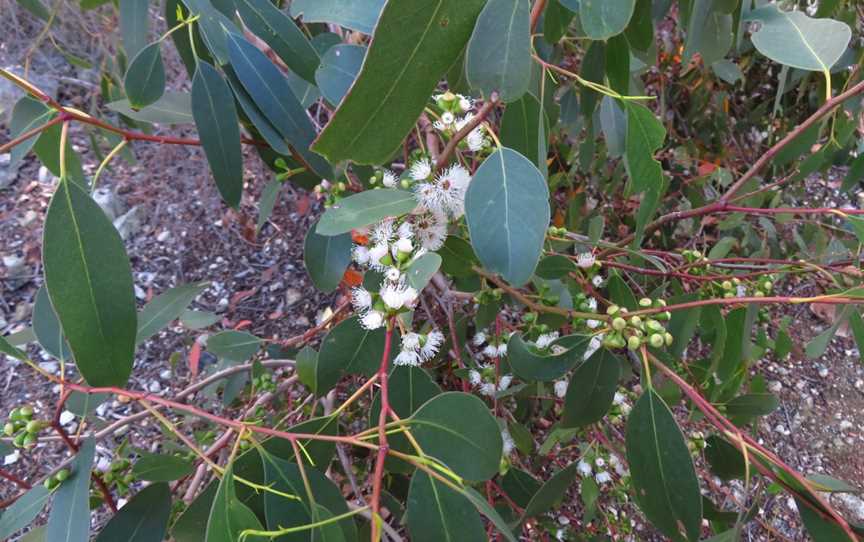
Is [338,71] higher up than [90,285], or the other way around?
[338,71]

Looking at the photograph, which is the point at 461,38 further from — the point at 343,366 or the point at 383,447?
the point at 343,366

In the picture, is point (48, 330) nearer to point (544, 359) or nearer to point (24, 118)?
point (24, 118)

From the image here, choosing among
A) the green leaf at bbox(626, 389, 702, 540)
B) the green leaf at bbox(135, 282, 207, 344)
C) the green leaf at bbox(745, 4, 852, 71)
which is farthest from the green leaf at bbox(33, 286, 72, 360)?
the green leaf at bbox(745, 4, 852, 71)

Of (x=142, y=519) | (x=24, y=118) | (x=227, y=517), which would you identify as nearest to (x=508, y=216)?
(x=227, y=517)

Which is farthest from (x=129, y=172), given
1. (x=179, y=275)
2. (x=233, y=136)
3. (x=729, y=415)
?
(x=729, y=415)

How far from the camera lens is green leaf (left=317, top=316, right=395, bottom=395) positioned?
2.70 ft

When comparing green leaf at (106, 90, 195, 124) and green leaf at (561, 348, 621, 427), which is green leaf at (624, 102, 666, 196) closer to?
green leaf at (561, 348, 621, 427)

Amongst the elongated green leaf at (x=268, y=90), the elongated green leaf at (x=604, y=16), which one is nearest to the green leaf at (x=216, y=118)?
the elongated green leaf at (x=268, y=90)

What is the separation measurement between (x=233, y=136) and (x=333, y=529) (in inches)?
21.5

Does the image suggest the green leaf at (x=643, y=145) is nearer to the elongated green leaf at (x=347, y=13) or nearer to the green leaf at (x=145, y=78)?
the elongated green leaf at (x=347, y=13)

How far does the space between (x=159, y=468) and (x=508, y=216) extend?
2.09 feet

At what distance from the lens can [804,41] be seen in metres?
0.80

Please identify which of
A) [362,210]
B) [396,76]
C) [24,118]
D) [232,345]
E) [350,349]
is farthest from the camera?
[232,345]

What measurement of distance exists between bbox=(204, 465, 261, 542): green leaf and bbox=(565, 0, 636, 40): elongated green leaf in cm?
57
